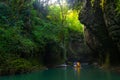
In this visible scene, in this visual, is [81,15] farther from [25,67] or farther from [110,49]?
[25,67]

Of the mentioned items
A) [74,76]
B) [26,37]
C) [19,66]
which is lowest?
[74,76]

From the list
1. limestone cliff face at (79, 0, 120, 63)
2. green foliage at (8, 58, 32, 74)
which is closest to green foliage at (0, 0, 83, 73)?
green foliage at (8, 58, 32, 74)

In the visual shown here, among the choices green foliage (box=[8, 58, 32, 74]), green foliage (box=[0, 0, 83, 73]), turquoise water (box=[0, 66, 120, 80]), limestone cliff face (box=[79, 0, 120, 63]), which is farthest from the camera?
green foliage (box=[0, 0, 83, 73])

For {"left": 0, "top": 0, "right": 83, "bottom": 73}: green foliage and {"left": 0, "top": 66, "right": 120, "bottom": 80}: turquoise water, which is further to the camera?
{"left": 0, "top": 0, "right": 83, "bottom": 73}: green foliage

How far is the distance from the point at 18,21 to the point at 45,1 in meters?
13.6

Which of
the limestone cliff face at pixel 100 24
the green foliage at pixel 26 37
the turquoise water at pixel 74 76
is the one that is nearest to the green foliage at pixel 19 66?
the green foliage at pixel 26 37

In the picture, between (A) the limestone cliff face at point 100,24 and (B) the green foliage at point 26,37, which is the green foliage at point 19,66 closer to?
(B) the green foliage at point 26,37

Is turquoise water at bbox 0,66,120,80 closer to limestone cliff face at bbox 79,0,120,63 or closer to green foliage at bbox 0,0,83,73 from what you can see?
limestone cliff face at bbox 79,0,120,63

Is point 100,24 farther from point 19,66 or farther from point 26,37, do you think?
point 26,37

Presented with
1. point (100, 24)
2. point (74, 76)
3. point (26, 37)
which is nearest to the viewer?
point (74, 76)

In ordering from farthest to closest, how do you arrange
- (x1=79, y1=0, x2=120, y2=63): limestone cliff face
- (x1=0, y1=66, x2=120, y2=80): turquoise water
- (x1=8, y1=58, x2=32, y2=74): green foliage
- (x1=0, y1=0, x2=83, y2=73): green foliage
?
(x1=0, y1=0, x2=83, y2=73): green foliage → (x1=8, y1=58, x2=32, y2=74): green foliage → (x1=79, y1=0, x2=120, y2=63): limestone cliff face → (x1=0, y1=66, x2=120, y2=80): turquoise water

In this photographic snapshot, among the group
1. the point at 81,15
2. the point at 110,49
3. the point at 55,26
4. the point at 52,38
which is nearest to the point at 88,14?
the point at 81,15

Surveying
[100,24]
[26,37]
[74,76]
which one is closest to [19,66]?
[74,76]

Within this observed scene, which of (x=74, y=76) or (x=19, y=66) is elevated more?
(x=19, y=66)
